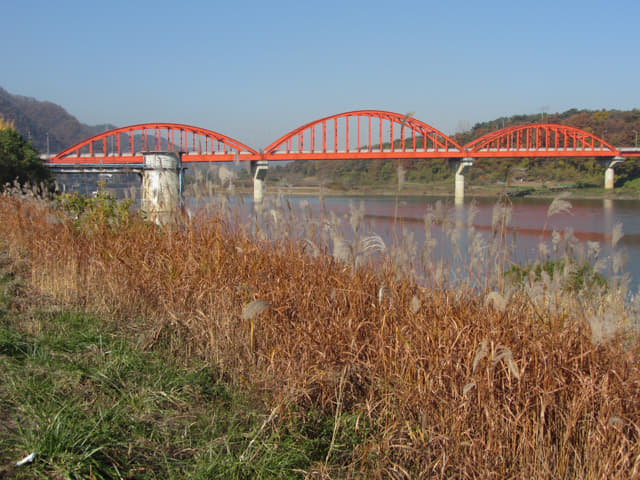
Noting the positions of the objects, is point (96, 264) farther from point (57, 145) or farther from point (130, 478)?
point (57, 145)

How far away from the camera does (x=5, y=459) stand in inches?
80.0

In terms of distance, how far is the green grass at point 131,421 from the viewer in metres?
2.07

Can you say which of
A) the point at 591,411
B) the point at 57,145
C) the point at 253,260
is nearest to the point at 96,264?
the point at 253,260

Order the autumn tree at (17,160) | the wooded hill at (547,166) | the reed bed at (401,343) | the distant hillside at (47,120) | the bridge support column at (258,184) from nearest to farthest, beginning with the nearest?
the reed bed at (401,343) < the bridge support column at (258,184) < the autumn tree at (17,160) < the wooded hill at (547,166) < the distant hillside at (47,120)

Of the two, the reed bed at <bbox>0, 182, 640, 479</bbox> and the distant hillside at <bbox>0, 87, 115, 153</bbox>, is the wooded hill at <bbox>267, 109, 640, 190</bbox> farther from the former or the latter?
the distant hillside at <bbox>0, 87, 115, 153</bbox>

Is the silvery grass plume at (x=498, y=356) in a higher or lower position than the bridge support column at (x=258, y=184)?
lower

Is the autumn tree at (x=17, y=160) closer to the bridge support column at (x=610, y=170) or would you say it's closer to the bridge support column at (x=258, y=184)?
the bridge support column at (x=258, y=184)

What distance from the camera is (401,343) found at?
2.76m

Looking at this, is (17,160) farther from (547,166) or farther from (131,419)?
(547,166)

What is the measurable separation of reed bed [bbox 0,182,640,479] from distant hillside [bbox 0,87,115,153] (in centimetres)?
9089

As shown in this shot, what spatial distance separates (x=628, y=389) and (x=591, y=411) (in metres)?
0.19

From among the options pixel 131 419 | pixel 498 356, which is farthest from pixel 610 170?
pixel 131 419

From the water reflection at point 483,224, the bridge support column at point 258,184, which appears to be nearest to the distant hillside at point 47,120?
the bridge support column at point 258,184

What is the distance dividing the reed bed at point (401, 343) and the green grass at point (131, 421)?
0.38ft
